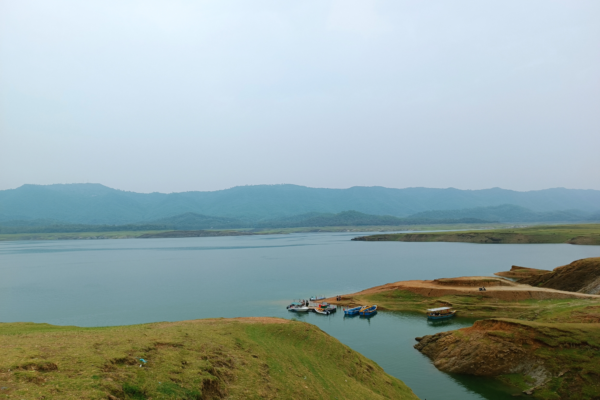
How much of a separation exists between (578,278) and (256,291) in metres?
60.4

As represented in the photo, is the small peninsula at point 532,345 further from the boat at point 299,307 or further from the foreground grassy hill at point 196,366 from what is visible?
the boat at point 299,307

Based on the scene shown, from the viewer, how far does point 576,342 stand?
99.9ft

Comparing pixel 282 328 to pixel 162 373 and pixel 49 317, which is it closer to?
pixel 162 373

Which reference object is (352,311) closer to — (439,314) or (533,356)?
(439,314)

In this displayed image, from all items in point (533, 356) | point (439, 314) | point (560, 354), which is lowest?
point (439, 314)

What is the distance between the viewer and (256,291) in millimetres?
81188

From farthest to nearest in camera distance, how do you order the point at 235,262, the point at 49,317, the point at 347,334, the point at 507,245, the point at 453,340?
the point at 507,245
the point at 235,262
the point at 49,317
the point at 347,334
the point at 453,340

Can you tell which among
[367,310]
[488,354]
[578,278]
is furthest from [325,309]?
[578,278]

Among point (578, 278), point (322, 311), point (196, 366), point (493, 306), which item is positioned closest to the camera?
point (196, 366)

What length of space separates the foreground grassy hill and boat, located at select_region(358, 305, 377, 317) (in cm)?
2732

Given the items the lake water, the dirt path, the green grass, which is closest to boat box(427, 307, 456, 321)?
the lake water

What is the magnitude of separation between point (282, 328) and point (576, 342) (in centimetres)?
2448

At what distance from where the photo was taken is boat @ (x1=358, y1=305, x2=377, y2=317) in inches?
2301

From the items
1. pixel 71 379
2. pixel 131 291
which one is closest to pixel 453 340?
pixel 71 379
